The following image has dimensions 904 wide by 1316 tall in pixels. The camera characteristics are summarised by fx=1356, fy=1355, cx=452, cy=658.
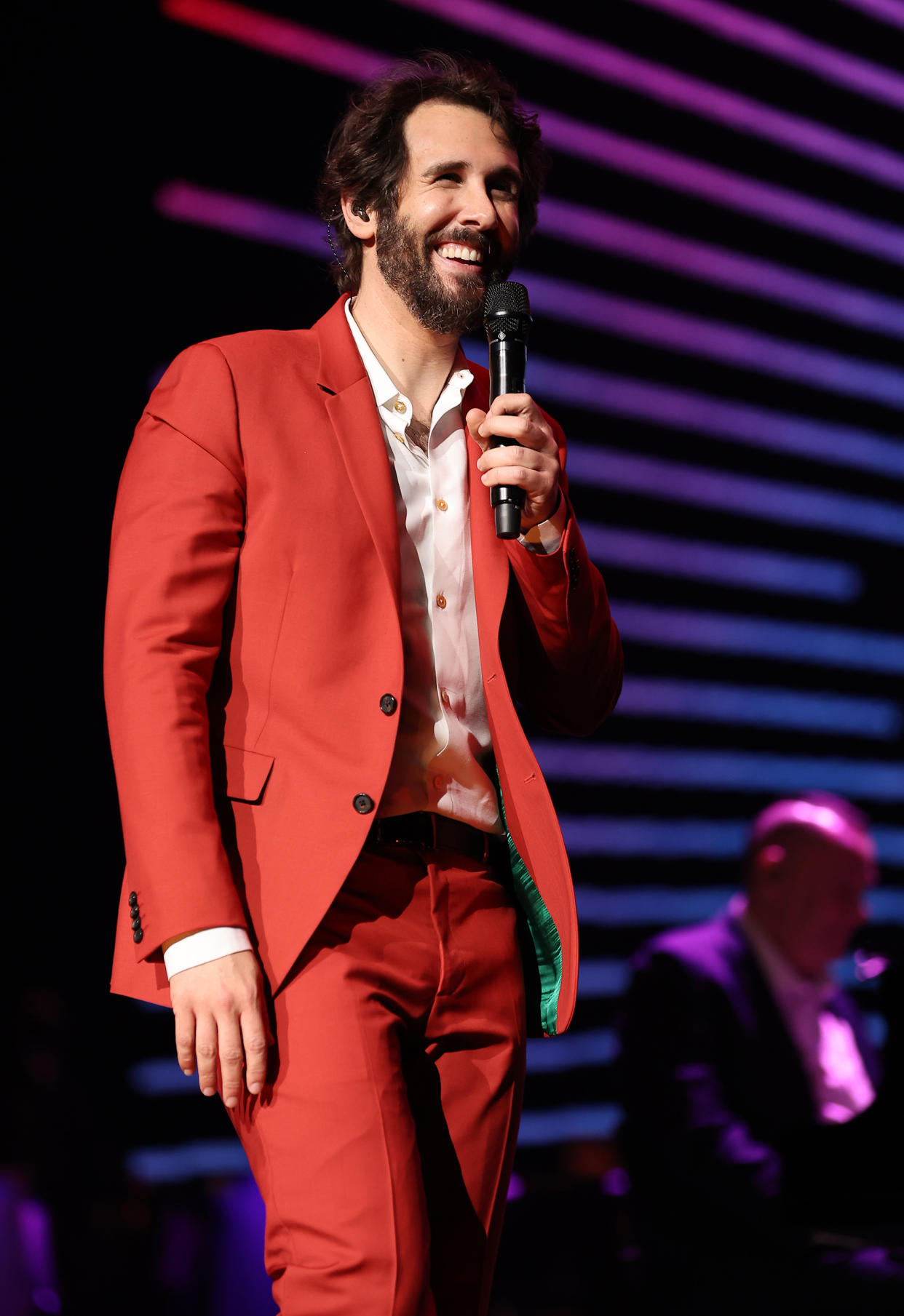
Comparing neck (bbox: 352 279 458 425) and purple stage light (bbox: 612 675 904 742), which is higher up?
neck (bbox: 352 279 458 425)

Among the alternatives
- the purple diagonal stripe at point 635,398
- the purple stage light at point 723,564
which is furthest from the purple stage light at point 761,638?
the purple diagonal stripe at point 635,398

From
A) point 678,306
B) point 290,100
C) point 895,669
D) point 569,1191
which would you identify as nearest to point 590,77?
point 678,306

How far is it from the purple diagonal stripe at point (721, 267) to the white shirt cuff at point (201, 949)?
11.3ft

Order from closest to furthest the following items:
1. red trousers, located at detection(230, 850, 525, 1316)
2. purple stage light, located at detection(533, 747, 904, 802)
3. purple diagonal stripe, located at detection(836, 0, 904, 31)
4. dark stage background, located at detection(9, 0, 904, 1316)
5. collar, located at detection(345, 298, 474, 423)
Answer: red trousers, located at detection(230, 850, 525, 1316) → collar, located at detection(345, 298, 474, 423) → dark stage background, located at detection(9, 0, 904, 1316) → purple stage light, located at detection(533, 747, 904, 802) → purple diagonal stripe, located at detection(836, 0, 904, 31)

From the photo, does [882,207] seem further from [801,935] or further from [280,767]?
[280,767]

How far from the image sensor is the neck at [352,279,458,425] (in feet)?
5.79

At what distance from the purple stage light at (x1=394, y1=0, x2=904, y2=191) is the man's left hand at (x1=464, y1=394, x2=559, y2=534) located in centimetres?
287

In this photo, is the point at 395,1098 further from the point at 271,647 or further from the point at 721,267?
the point at 721,267

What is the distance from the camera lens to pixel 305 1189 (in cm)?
134

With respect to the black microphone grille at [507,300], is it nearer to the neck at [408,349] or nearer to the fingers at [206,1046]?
the neck at [408,349]

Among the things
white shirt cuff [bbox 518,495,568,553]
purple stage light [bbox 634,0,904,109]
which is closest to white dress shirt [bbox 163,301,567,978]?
white shirt cuff [bbox 518,495,568,553]

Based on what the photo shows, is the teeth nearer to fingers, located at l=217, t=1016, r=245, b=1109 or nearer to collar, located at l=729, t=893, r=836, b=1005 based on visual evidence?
fingers, located at l=217, t=1016, r=245, b=1109

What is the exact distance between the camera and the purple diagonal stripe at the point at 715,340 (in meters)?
4.43

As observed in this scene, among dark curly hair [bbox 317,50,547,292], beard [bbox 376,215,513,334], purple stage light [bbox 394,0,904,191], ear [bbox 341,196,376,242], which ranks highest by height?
purple stage light [bbox 394,0,904,191]
